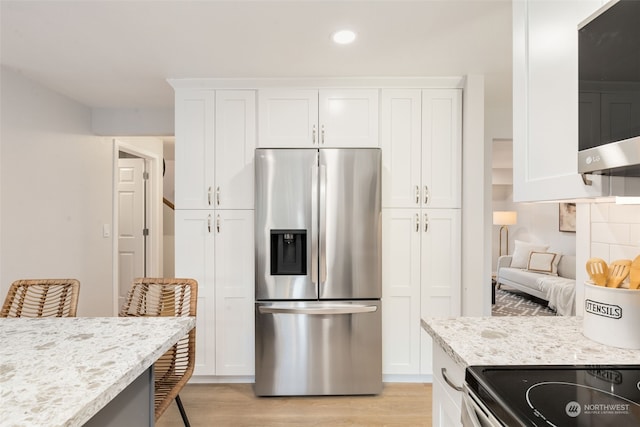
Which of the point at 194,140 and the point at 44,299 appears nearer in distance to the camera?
the point at 44,299

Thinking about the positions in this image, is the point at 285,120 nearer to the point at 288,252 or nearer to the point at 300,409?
the point at 288,252

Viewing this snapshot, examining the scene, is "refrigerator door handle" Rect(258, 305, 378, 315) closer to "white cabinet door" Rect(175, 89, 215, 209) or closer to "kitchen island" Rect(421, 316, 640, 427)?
"white cabinet door" Rect(175, 89, 215, 209)

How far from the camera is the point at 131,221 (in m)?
4.60

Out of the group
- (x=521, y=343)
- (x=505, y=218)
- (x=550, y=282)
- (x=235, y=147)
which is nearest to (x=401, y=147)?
(x=235, y=147)

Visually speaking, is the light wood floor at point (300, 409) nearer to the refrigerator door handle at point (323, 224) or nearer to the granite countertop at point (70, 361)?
the refrigerator door handle at point (323, 224)

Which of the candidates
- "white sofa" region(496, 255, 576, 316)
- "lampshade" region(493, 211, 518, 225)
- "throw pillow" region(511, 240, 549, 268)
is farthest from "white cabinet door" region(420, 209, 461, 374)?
"lampshade" region(493, 211, 518, 225)

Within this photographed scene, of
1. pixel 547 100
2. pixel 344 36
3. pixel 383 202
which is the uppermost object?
pixel 344 36

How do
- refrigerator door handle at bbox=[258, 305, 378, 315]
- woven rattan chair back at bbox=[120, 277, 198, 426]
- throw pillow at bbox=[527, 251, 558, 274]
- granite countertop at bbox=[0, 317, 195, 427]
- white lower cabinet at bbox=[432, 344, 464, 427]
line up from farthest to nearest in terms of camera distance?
throw pillow at bbox=[527, 251, 558, 274] < refrigerator door handle at bbox=[258, 305, 378, 315] < woven rattan chair back at bbox=[120, 277, 198, 426] < white lower cabinet at bbox=[432, 344, 464, 427] < granite countertop at bbox=[0, 317, 195, 427]

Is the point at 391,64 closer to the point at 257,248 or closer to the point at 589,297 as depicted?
the point at 257,248

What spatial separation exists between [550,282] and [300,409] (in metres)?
3.99

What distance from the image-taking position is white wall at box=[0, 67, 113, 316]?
2.64 m

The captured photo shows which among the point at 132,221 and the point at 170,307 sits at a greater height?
the point at 132,221

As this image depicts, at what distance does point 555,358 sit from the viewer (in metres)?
1.08

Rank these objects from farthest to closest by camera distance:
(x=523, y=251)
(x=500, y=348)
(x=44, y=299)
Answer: (x=523, y=251) < (x=44, y=299) < (x=500, y=348)
